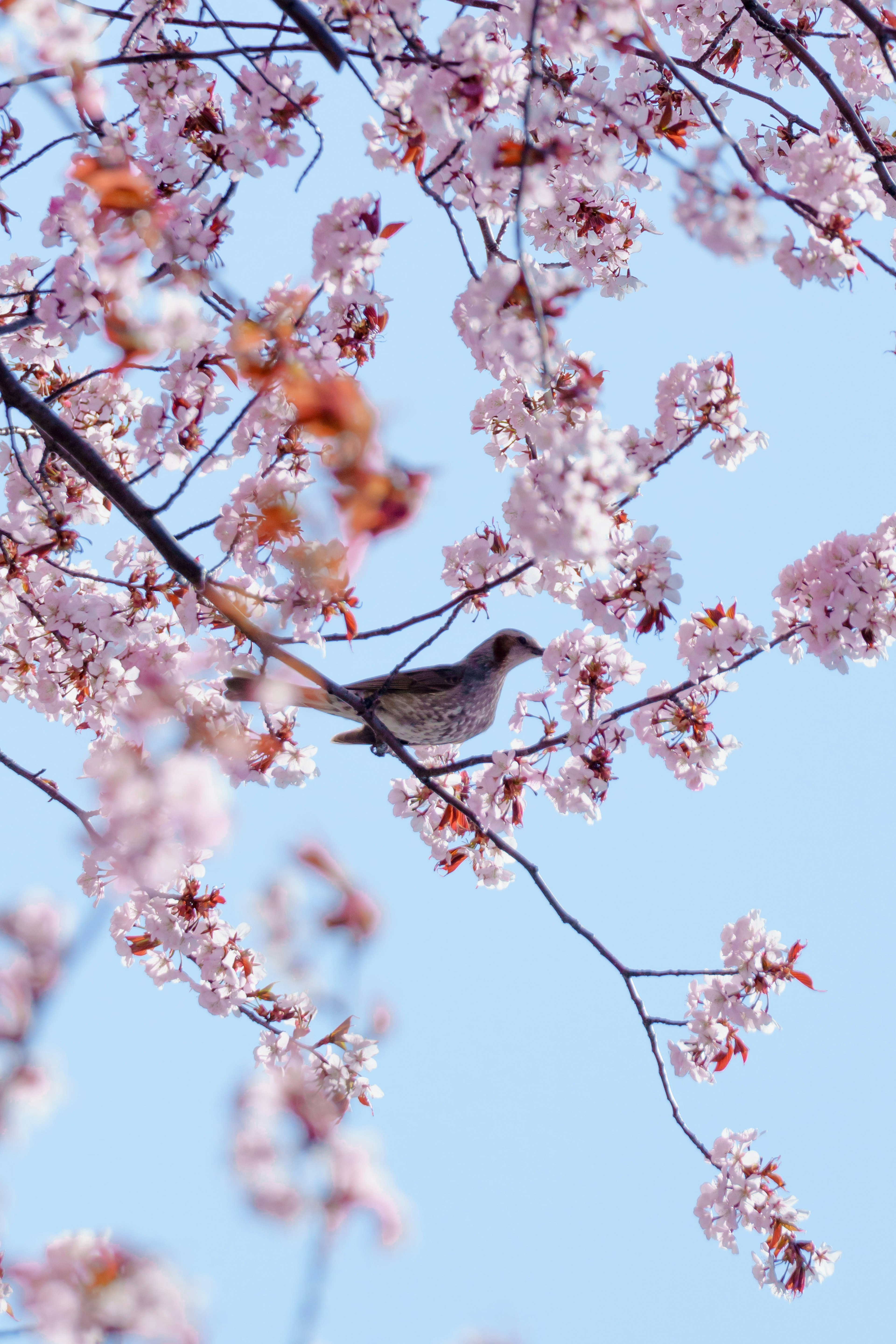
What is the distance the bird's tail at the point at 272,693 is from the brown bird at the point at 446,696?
0.17m

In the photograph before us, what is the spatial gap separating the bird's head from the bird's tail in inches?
54.9

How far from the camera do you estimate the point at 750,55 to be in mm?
6730

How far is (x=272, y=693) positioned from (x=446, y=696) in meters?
1.71

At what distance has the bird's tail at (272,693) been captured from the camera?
14.4 feet

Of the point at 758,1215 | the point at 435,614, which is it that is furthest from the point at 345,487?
the point at 758,1215

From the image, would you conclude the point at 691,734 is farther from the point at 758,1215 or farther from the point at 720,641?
the point at 758,1215

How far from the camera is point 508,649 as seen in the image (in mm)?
6266

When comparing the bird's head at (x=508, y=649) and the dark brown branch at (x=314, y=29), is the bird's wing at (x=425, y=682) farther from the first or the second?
the dark brown branch at (x=314, y=29)

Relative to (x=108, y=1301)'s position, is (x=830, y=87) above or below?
above

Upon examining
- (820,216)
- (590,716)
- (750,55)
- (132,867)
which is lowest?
(132,867)

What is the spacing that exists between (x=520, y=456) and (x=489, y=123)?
2.01 m

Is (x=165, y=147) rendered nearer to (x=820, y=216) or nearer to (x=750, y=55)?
(x=820, y=216)

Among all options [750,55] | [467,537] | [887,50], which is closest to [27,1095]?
[467,537]

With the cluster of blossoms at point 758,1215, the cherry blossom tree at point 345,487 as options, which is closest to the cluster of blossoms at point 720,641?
the cherry blossom tree at point 345,487
